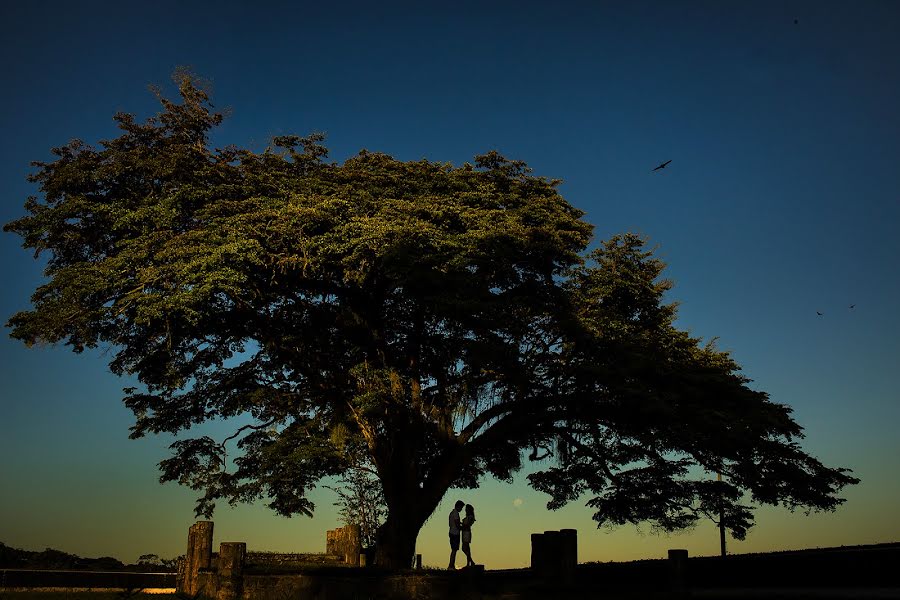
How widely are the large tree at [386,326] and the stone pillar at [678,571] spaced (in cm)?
484

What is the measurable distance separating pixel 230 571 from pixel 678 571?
362 inches

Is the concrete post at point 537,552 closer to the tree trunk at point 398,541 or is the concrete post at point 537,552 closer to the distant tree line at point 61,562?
the tree trunk at point 398,541

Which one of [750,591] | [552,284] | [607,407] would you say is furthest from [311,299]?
[750,591]

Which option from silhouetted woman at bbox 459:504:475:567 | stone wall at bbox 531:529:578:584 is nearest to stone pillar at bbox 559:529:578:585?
stone wall at bbox 531:529:578:584

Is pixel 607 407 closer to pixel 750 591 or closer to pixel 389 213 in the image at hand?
pixel 750 591

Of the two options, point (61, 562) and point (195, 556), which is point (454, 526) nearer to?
point (195, 556)

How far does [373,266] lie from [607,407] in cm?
726

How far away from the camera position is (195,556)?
16.9 meters

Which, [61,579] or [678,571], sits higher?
[678,571]

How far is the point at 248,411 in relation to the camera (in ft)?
79.6

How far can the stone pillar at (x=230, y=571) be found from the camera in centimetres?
1642

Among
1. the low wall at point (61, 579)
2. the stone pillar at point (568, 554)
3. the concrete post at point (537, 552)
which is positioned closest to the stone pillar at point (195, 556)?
the low wall at point (61, 579)

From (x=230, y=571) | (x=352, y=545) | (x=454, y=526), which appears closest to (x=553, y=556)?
(x=454, y=526)

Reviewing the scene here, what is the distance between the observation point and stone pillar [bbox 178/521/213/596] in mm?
16703
